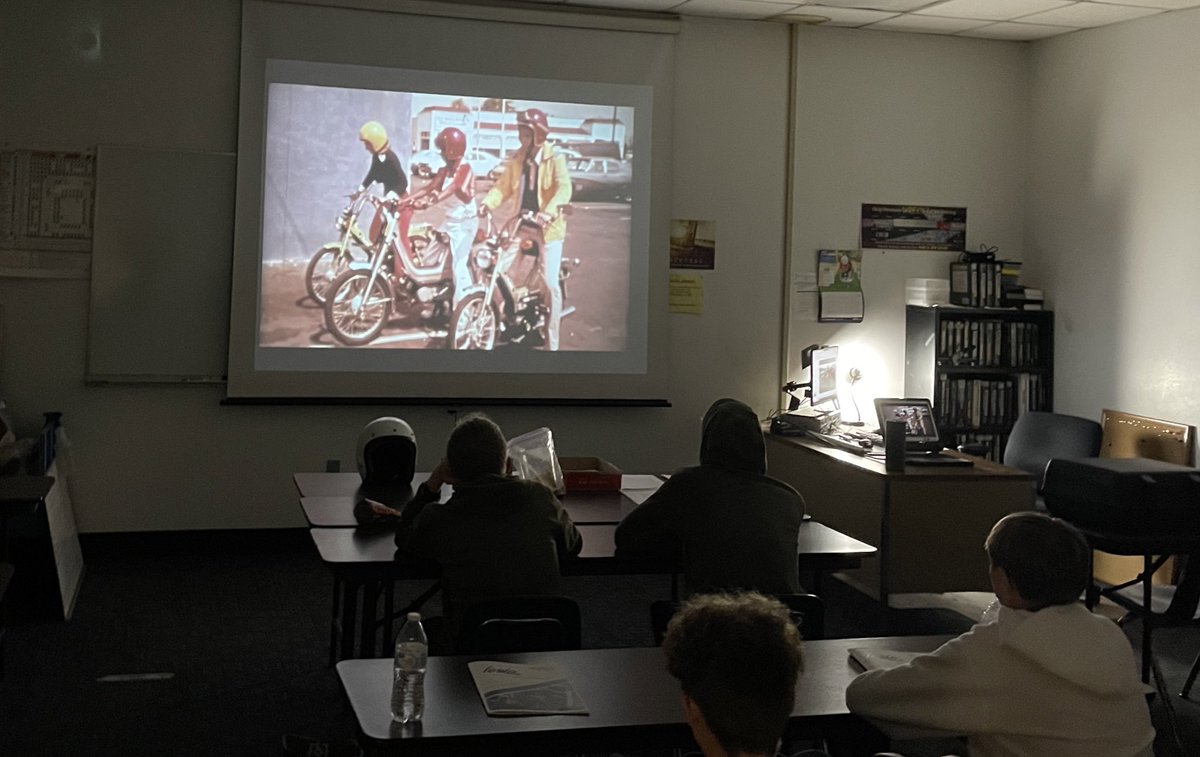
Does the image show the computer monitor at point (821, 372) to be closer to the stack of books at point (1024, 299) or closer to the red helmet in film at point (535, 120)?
the stack of books at point (1024, 299)

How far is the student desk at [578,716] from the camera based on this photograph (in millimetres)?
2170

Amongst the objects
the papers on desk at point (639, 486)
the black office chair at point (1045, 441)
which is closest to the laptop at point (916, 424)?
the black office chair at point (1045, 441)

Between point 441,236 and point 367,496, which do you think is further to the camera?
point 441,236

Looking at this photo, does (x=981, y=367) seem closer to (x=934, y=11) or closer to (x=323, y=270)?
(x=934, y=11)

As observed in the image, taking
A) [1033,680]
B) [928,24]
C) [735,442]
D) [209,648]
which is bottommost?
[209,648]

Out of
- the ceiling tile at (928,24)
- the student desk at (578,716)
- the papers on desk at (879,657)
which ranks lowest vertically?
the student desk at (578,716)

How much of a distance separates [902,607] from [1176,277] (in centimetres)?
226

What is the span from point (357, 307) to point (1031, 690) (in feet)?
15.9

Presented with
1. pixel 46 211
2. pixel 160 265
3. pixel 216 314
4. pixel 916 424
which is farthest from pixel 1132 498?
pixel 46 211

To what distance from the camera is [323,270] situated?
6426 millimetres

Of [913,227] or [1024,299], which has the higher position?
[913,227]

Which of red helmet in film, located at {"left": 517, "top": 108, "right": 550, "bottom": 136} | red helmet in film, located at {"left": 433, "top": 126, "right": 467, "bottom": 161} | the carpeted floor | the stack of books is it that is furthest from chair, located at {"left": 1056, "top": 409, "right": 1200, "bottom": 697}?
red helmet in film, located at {"left": 433, "top": 126, "right": 467, "bottom": 161}

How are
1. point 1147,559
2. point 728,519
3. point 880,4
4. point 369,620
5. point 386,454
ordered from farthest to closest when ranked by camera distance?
point 880,4, point 386,454, point 1147,559, point 369,620, point 728,519

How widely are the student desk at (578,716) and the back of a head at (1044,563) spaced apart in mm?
421
